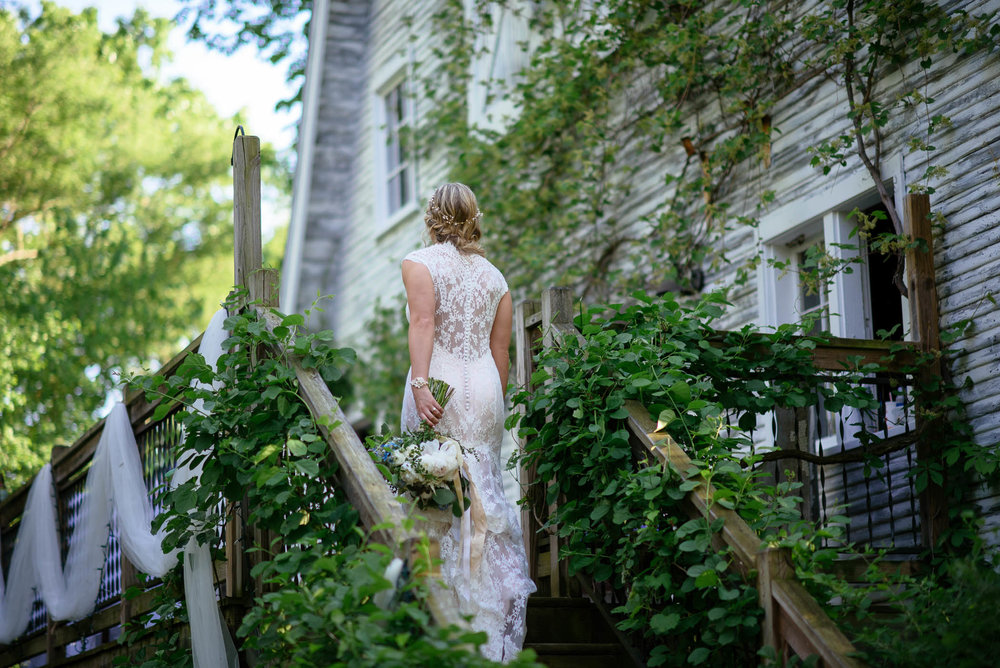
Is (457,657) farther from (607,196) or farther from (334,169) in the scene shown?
(334,169)

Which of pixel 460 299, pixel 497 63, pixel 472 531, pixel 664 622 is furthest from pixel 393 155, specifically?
pixel 664 622

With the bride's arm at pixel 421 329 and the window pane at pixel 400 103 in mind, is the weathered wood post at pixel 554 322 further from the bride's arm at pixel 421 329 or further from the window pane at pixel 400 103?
the window pane at pixel 400 103

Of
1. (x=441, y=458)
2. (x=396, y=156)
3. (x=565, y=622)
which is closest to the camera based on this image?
(x=441, y=458)

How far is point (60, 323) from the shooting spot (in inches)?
608

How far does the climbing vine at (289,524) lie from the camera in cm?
339

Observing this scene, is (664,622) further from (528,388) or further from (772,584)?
(528,388)

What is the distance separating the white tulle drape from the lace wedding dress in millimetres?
1279

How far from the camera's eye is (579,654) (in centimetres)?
471

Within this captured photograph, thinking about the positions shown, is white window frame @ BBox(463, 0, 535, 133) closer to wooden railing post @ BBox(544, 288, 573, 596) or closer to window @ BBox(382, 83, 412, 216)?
window @ BBox(382, 83, 412, 216)

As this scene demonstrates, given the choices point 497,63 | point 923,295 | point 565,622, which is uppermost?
point 497,63

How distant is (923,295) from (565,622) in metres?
2.79

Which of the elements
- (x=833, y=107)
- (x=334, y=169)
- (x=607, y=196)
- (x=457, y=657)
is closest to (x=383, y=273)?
(x=334, y=169)

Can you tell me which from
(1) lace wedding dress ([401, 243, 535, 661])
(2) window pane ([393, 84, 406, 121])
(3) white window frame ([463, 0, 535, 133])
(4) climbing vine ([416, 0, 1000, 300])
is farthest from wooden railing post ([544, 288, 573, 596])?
(2) window pane ([393, 84, 406, 121])

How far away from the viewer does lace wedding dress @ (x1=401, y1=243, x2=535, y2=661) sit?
15.0 ft
